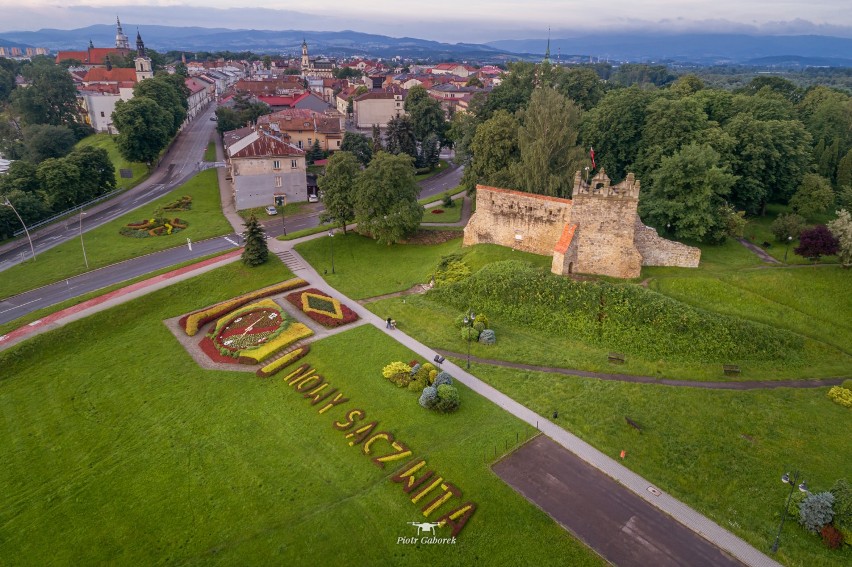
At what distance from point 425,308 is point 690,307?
730 inches

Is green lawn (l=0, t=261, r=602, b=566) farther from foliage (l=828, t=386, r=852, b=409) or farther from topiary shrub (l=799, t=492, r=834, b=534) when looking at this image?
foliage (l=828, t=386, r=852, b=409)

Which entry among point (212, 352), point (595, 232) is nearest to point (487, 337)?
point (595, 232)

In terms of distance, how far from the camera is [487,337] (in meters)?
34.0

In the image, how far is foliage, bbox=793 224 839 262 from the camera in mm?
38156

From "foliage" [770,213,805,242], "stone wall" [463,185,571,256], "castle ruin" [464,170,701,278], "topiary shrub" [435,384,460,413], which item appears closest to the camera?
"topiary shrub" [435,384,460,413]

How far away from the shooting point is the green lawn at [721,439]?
21031 millimetres

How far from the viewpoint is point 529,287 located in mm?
37500

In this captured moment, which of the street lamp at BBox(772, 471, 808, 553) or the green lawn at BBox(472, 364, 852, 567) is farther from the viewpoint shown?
the green lawn at BBox(472, 364, 852, 567)

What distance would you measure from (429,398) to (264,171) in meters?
50.0

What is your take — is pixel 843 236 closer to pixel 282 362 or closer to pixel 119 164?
pixel 282 362

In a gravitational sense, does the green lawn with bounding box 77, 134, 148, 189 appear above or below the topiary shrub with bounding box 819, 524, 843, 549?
above

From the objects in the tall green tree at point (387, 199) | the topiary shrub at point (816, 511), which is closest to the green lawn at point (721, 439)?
the topiary shrub at point (816, 511)

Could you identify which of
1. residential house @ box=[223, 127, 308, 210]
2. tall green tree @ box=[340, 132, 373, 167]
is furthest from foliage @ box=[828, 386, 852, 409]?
tall green tree @ box=[340, 132, 373, 167]

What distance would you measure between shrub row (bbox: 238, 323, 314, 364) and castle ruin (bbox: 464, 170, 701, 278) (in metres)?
19.6
